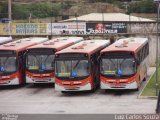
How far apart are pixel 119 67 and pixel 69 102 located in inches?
166

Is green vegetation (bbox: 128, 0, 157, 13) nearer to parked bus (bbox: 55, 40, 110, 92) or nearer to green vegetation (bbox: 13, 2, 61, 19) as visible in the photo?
green vegetation (bbox: 13, 2, 61, 19)

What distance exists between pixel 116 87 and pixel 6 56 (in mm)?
8208

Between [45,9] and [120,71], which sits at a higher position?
[45,9]

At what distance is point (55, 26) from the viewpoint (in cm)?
5309

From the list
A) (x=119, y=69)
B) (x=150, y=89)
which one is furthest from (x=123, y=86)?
(x=150, y=89)

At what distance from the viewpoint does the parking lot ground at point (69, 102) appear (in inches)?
1200

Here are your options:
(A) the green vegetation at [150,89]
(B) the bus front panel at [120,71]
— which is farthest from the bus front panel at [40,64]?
(A) the green vegetation at [150,89]

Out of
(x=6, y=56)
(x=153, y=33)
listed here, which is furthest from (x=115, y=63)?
(x=153, y=33)

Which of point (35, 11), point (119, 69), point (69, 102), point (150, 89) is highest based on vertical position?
point (35, 11)

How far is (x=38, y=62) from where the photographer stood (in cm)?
3856

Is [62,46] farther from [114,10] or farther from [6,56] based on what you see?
[114,10]

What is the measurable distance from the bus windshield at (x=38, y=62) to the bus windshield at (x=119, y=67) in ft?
14.8

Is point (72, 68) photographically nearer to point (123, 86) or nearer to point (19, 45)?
point (123, 86)

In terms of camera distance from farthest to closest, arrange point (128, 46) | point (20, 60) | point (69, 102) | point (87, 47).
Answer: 1. point (20, 60)
2. point (87, 47)
3. point (128, 46)
4. point (69, 102)
